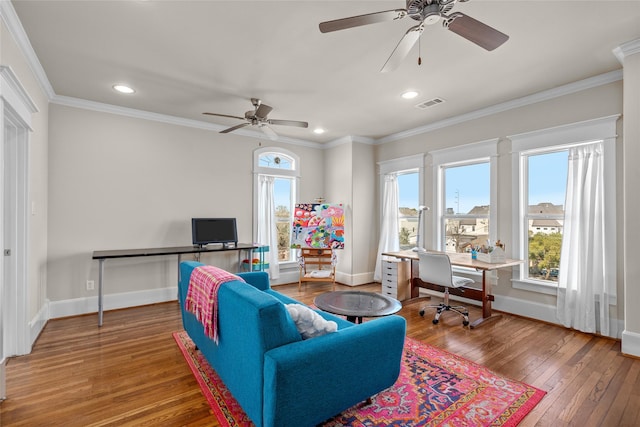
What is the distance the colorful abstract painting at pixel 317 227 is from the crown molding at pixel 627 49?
386 cm

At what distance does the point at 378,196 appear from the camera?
235 inches

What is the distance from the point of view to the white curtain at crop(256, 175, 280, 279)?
5.39 meters

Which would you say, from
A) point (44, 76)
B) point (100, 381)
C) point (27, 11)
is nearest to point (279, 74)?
point (27, 11)

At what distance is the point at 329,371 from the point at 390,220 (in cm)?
425

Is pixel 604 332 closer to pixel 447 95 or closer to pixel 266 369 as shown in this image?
pixel 447 95

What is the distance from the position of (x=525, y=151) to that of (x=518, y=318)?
2074 mm

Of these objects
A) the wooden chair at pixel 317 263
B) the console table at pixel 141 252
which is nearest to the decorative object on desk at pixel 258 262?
the console table at pixel 141 252

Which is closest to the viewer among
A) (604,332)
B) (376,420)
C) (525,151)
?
(376,420)

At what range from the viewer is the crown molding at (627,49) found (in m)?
2.67

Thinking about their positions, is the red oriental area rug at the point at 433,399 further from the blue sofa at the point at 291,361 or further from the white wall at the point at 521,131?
the white wall at the point at 521,131

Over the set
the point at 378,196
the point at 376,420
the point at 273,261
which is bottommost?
the point at 376,420

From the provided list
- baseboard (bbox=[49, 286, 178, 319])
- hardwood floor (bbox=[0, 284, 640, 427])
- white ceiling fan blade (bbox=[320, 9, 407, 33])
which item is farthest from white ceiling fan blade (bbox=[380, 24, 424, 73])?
baseboard (bbox=[49, 286, 178, 319])

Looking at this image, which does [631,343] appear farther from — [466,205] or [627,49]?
[627,49]

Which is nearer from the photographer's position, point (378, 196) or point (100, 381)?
point (100, 381)
